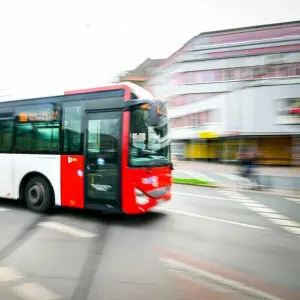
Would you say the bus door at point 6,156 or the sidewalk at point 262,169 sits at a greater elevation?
the bus door at point 6,156

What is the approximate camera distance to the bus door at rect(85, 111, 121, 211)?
716 cm

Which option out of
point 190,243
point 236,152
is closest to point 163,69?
point 236,152

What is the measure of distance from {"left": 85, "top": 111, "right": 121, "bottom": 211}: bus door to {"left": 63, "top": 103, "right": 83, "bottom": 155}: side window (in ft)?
0.69

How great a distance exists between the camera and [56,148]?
800 cm

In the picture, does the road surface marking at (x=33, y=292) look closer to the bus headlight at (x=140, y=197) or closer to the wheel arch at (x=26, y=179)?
the bus headlight at (x=140, y=197)

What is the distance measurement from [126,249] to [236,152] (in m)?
28.6

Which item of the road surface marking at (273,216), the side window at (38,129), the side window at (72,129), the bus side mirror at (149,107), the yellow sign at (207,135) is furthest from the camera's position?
the yellow sign at (207,135)

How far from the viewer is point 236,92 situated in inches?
1300

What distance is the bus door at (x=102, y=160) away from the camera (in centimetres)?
716

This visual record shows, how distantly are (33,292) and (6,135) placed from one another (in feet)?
19.6

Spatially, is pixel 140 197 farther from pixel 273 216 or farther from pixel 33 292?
pixel 273 216

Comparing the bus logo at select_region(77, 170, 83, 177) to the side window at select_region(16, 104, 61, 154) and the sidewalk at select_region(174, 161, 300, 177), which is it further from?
the sidewalk at select_region(174, 161, 300, 177)

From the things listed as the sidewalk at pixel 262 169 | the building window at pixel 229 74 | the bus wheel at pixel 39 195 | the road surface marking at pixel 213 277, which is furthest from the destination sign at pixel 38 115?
the building window at pixel 229 74

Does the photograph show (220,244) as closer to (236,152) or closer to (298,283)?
(298,283)
